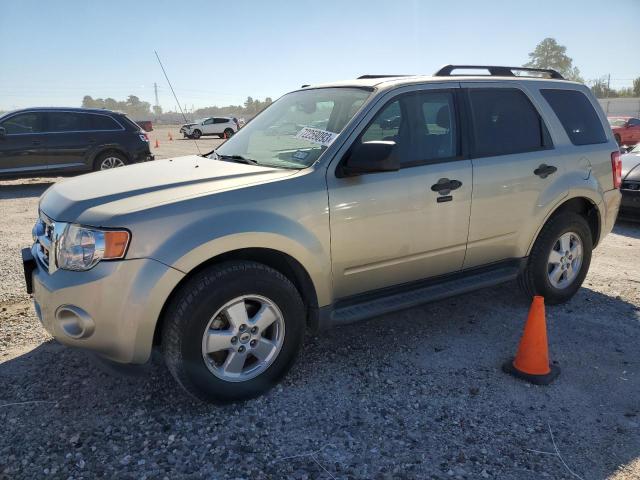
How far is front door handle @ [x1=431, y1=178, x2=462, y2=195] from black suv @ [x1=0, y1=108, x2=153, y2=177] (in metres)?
9.44

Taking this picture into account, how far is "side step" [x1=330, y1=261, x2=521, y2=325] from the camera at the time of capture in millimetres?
3314

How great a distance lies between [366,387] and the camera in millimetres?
3209

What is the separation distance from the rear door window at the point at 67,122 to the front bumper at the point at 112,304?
373 inches

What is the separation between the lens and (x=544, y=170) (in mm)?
4055

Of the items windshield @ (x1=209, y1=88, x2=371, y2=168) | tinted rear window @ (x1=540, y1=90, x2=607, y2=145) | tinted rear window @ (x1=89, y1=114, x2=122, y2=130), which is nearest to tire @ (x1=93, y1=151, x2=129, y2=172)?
tinted rear window @ (x1=89, y1=114, x2=122, y2=130)

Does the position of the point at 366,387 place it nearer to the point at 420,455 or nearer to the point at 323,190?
the point at 420,455

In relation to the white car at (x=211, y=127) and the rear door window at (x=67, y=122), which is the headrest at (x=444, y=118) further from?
the white car at (x=211, y=127)

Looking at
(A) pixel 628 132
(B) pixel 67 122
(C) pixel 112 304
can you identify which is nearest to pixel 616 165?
(C) pixel 112 304

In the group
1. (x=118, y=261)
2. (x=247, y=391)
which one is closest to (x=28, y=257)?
(x=118, y=261)

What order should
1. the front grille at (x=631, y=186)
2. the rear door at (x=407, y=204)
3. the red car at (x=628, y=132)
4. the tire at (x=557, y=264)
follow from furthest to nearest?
the red car at (x=628, y=132) < the front grille at (x=631, y=186) < the tire at (x=557, y=264) < the rear door at (x=407, y=204)

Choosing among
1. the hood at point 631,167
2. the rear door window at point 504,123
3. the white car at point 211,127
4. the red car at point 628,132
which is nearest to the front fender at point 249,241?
the rear door window at point 504,123

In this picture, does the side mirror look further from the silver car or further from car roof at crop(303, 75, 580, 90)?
car roof at crop(303, 75, 580, 90)

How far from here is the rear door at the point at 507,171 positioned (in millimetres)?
3777

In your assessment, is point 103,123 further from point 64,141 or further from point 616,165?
point 616,165
